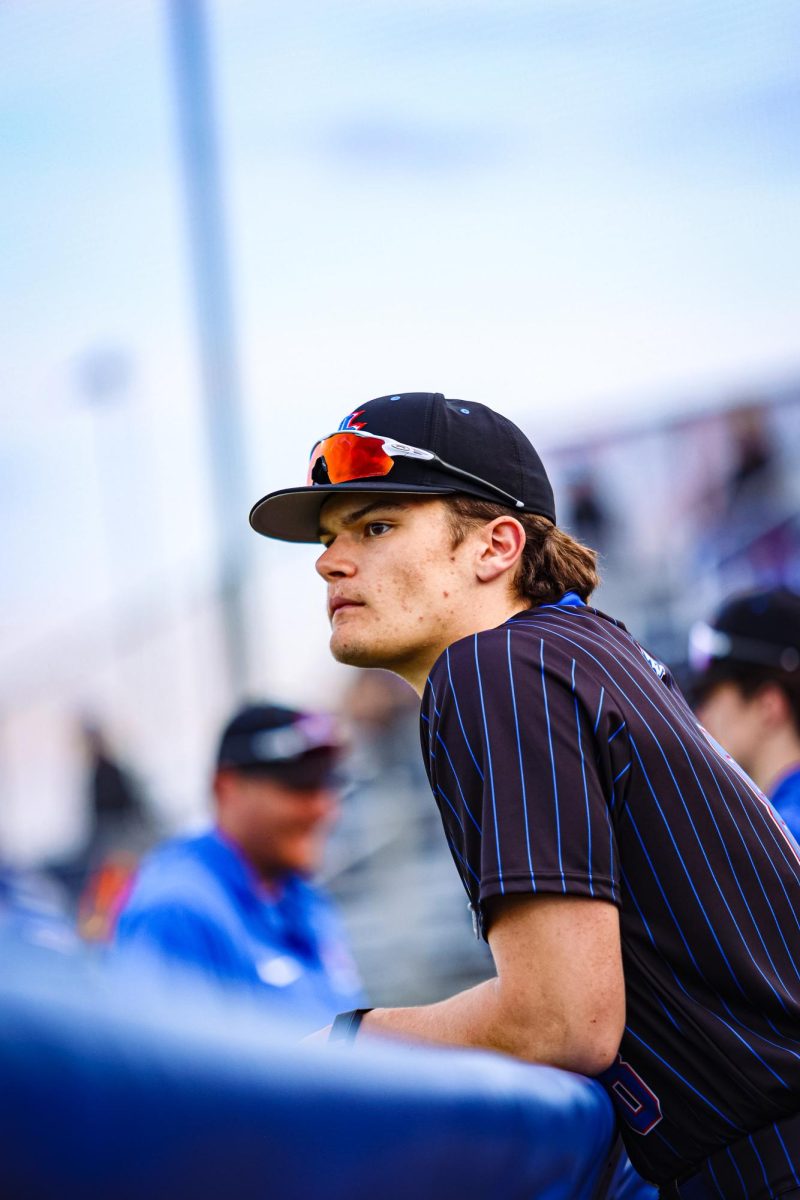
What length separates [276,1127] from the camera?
99 centimetres

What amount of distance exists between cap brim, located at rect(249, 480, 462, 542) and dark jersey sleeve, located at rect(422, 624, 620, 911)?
41cm

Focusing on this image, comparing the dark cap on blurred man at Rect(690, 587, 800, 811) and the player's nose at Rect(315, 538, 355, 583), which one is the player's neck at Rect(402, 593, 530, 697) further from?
the dark cap on blurred man at Rect(690, 587, 800, 811)

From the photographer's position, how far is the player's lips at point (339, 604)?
2422 millimetres

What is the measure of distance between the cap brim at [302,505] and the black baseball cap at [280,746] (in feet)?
8.04

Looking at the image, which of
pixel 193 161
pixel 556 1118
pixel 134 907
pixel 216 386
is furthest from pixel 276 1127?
pixel 193 161

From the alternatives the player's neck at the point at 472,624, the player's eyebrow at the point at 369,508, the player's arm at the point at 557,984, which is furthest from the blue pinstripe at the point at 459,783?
the player's eyebrow at the point at 369,508

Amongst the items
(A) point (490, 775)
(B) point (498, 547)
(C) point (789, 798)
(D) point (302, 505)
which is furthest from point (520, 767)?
(C) point (789, 798)

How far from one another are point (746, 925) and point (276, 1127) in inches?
46.7

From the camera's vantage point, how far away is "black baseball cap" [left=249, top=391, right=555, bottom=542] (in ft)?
7.88

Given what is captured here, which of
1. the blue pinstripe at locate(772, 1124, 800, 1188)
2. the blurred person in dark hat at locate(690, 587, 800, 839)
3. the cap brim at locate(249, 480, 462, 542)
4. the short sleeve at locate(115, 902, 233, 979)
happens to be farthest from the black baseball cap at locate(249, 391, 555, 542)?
the short sleeve at locate(115, 902, 233, 979)

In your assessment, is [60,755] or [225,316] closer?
[225,316]

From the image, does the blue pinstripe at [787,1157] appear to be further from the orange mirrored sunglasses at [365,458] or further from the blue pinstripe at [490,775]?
the orange mirrored sunglasses at [365,458]

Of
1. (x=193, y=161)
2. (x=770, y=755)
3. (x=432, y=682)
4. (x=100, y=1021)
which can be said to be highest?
(x=193, y=161)

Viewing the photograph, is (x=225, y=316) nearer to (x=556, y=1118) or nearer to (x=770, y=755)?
(x=770, y=755)
